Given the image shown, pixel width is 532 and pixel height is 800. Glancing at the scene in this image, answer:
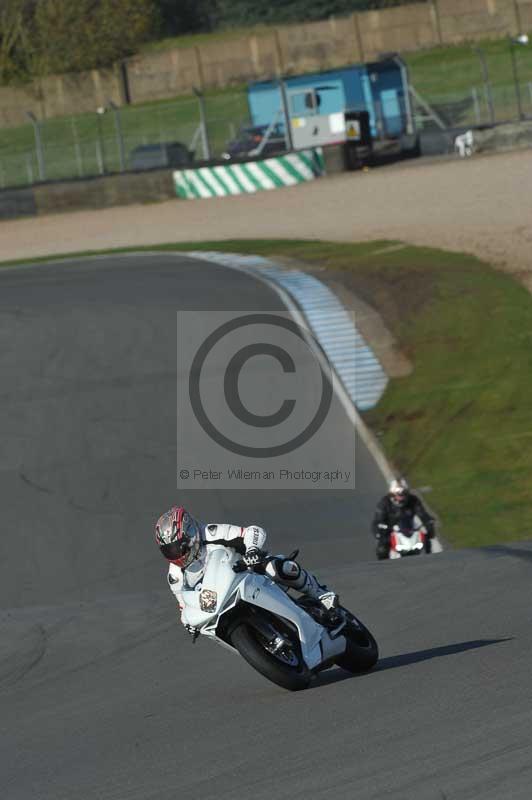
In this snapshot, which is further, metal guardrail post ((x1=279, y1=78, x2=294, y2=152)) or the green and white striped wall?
metal guardrail post ((x1=279, y1=78, x2=294, y2=152))

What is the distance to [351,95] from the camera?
1983 inches

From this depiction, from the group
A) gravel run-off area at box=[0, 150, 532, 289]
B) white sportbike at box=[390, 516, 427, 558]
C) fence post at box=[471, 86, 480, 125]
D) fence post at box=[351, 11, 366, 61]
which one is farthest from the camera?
fence post at box=[351, 11, 366, 61]

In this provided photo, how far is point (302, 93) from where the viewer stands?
142 feet

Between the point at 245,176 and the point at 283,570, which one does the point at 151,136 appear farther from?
the point at 283,570

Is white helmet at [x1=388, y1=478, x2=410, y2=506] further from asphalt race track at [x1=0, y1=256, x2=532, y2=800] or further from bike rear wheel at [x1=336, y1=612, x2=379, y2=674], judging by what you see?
bike rear wheel at [x1=336, y1=612, x2=379, y2=674]

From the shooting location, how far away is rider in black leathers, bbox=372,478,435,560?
13289 millimetres

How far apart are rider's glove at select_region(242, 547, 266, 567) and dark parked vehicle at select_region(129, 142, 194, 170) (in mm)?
38101

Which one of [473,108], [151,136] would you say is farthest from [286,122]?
[473,108]

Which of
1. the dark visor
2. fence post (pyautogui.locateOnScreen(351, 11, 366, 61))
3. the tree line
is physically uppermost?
the tree line

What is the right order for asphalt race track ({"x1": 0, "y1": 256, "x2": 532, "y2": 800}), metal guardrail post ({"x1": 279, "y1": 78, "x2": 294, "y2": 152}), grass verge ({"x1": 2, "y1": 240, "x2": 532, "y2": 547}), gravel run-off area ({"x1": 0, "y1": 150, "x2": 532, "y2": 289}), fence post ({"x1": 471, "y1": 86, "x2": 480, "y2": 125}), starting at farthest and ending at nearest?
fence post ({"x1": 471, "y1": 86, "x2": 480, "y2": 125})
metal guardrail post ({"x1": 279, "y1": 78, "x2": 294, "y2": 152})
gravel run-off area ({"x1": 0, "y1": 150, "x2": 532, "y2": 289})
grass verge ({"x1": 2, "y1": 240, "x2": 532, "y2": 547})
asphalt race track ({"x1": 0, "y1": 256, "x2": 532, "y2": 800})

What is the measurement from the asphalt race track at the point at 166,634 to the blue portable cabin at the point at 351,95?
2223cm

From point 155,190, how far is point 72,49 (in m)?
31.9

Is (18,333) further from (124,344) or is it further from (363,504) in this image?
(363,504)

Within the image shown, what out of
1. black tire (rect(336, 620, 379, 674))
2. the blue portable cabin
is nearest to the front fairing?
black tire (rect(336, 620, 379, 674))
